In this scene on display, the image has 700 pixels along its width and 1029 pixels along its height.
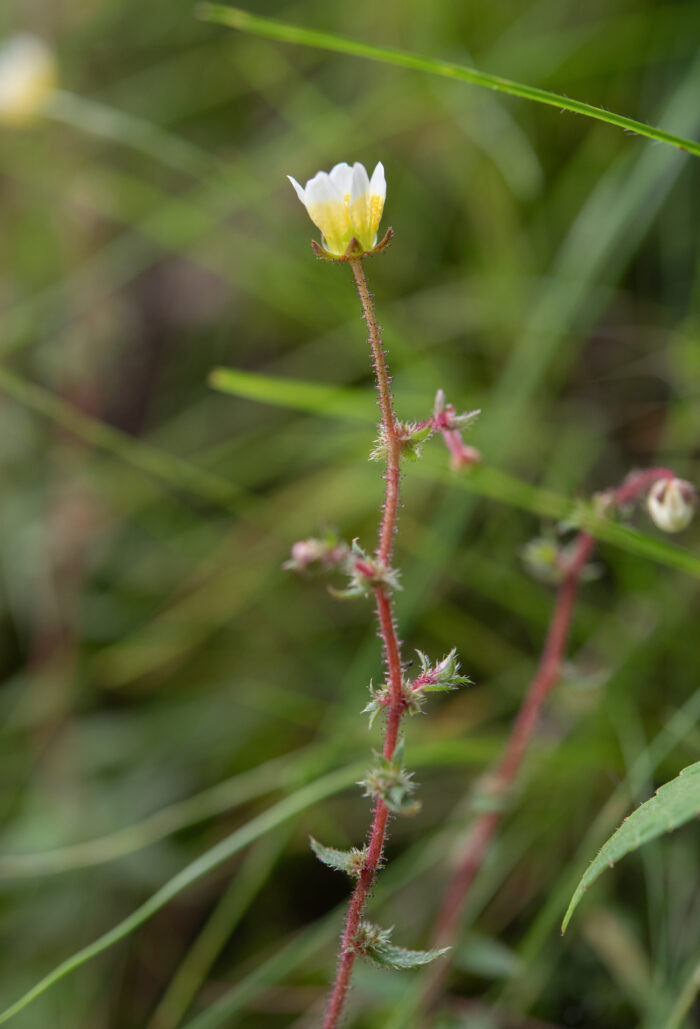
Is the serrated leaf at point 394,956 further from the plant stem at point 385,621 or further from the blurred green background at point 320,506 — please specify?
the blurred green background at point 320,506

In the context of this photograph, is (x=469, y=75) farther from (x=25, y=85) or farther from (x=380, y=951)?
(x=25, y=85)

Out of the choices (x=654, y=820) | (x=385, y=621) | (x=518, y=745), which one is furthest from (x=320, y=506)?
(x=654, y=820)

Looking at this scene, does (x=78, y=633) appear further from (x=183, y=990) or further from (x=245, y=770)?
(x=183, y=990)

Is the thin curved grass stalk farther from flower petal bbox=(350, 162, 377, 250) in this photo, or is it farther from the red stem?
flower petal bbox=(350, 162, 377, 250)

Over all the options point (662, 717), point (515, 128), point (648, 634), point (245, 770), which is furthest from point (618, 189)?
point (245, 770)

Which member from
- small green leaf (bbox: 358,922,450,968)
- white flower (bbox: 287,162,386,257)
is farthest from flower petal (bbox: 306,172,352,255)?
small green leaf (bbox: 358,922,450,968)

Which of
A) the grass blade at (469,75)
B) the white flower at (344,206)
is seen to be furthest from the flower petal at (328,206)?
the grass blade at (469,75)
